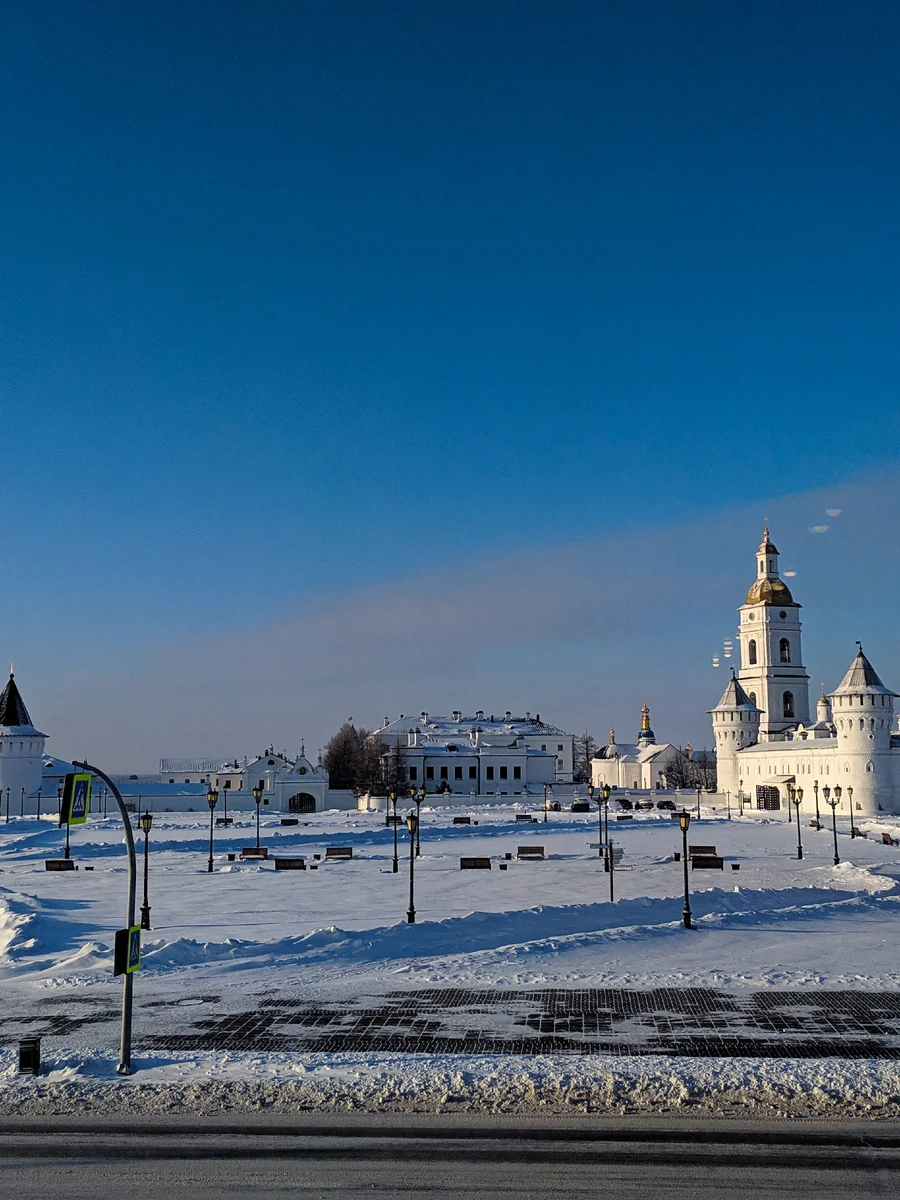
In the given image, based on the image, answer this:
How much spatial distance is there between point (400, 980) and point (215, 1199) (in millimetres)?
9982

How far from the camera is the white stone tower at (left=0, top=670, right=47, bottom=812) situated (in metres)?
87.2

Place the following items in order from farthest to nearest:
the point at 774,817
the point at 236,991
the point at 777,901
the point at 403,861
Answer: the point at 774,817 → the point at 403,861 → the point at 777,901 → the point at 236,991

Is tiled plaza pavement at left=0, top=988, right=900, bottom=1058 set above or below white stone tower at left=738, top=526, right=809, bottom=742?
below

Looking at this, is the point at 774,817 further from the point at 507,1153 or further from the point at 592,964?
the point at 507,1153

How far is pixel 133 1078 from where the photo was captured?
13.6 meters

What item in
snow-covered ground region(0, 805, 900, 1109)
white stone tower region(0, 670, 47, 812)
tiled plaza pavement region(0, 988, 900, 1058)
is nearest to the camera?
snow-covered ground region(0, 805, 900, 1109)

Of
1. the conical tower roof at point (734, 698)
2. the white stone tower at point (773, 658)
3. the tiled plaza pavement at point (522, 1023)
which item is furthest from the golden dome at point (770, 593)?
the tiled plaza pavement at point (522, 1023)

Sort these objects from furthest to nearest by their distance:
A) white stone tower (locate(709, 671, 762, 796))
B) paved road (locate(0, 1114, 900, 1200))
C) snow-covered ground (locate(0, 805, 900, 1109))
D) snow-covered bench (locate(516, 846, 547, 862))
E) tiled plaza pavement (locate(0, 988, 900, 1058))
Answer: white stone tower (locate(709, 671, 762, 796)) < snow-covered bench (locate(516, 846, 547, 862)) < tiled plaza pavement (locate(0, 988, 900, 1058)) < snow-covered ground (locate(0, 805, 900, 1109)) < paved road (locate(0, 1114, 900, 1200))

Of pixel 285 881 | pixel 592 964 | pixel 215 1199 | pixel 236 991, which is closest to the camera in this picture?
pixel 215 1199

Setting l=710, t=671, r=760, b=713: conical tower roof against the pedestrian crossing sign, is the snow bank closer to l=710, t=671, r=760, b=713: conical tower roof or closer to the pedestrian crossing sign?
the pedestrian crossing sign

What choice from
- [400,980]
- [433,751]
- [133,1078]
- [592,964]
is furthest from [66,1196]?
[433,751]

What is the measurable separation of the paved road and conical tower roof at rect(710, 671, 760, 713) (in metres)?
99.4

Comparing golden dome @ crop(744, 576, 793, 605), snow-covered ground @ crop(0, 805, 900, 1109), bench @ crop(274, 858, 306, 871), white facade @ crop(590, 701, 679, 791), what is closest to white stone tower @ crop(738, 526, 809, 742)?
golden dome @ crop(744, 576, 793, 605)

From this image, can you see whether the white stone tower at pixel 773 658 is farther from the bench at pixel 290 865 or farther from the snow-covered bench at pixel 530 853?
the bench at pixel 290 865
